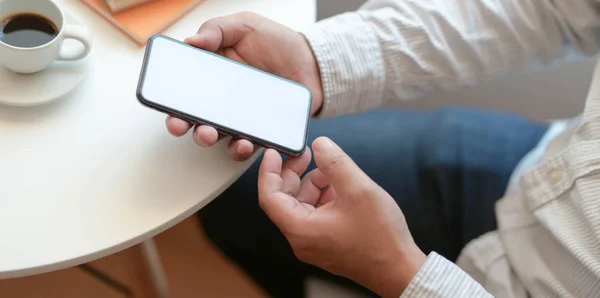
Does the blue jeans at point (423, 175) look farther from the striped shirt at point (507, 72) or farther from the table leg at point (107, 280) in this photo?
the table leg at point (107, 280)

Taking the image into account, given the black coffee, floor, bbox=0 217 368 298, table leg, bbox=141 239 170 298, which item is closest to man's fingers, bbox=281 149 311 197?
the black coffee

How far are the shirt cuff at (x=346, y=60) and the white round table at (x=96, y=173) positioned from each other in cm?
14

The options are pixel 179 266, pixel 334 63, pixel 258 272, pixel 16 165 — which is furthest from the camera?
pixel 179 266

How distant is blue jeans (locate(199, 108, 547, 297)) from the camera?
70 cm

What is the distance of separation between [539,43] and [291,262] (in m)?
0.37

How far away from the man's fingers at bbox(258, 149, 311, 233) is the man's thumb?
38 mm

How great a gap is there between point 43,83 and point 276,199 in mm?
234

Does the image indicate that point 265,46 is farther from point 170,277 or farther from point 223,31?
point 170,277

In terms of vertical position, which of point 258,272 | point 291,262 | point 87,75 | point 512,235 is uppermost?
point 87,75

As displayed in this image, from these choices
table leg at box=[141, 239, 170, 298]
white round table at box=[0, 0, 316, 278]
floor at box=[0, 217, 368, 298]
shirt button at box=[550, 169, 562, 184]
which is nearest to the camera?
white round table at box=[0, 0, 316, 278]

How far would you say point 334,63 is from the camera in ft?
2.08

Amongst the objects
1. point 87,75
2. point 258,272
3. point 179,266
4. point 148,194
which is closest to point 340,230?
point 148,194

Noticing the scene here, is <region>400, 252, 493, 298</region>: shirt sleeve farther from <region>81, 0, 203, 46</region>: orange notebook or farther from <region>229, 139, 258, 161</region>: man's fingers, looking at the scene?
<region>81, 0, 203, 46</region>: orange notebook

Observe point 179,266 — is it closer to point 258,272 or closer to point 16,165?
point 258,272
